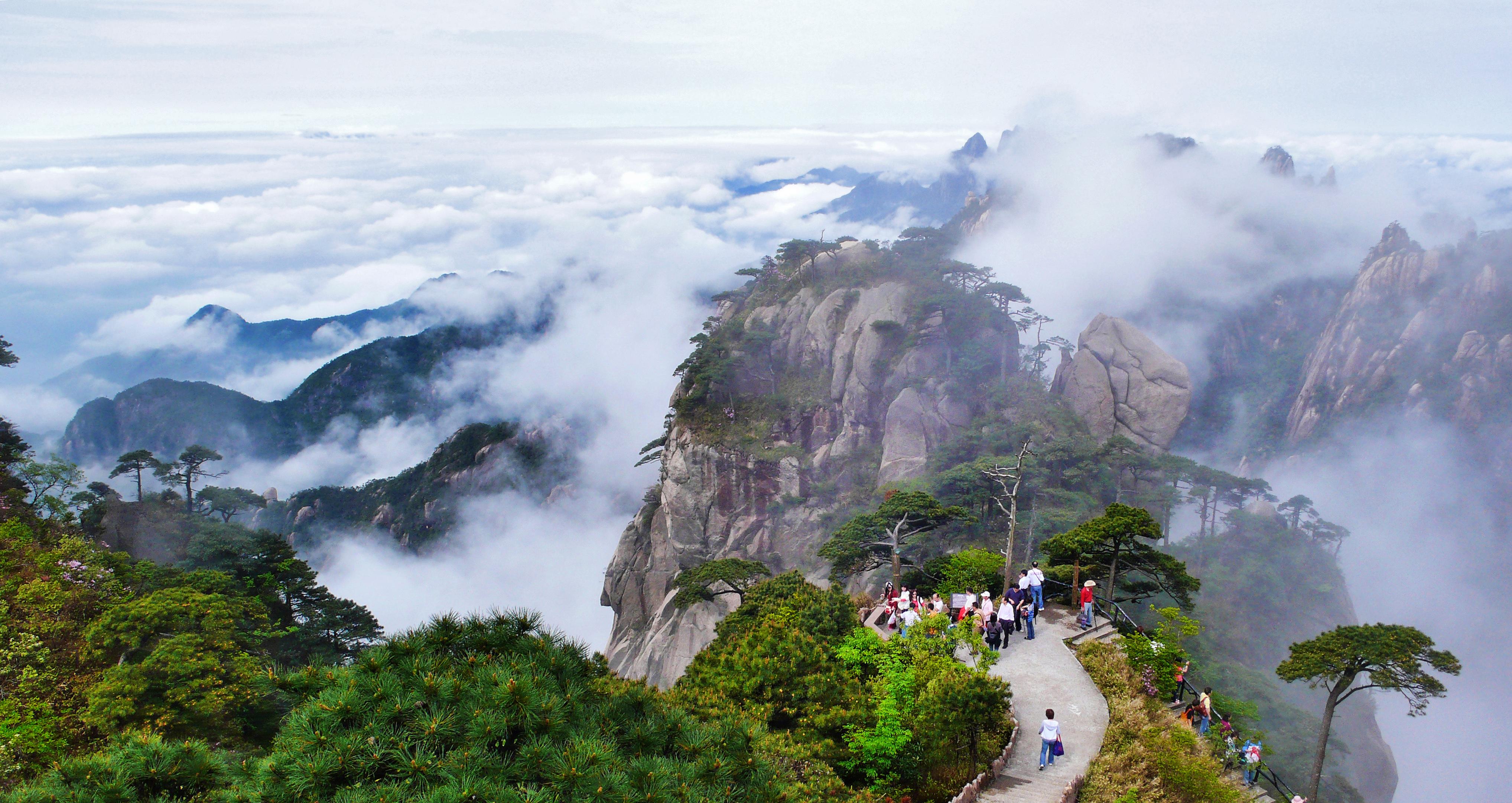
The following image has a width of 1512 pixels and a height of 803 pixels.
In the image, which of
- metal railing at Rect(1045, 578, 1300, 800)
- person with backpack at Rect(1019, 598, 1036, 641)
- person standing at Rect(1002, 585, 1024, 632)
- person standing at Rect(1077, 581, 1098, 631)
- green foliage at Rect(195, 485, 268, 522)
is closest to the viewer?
metal railing at Rect(1045, 578, 1300, 800)

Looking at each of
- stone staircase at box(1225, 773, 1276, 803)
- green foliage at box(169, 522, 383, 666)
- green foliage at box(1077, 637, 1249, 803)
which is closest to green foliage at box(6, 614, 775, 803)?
green foliage at box(1077, 637, 1249, 803)

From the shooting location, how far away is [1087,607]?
66.3 ft

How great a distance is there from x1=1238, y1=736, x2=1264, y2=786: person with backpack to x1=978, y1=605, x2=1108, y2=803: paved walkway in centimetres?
297

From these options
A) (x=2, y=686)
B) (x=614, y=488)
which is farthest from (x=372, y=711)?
(x=614, y=488)

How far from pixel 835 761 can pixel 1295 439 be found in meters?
98.5

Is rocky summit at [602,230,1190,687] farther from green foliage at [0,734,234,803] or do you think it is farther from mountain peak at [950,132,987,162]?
mountain peak at [950,132,987,162]

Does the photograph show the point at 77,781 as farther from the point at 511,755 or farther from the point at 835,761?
the point at 835,761

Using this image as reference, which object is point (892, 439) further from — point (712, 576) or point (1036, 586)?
point (1036, 586)

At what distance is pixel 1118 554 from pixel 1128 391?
37.4 m

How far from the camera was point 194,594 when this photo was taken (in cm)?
2258

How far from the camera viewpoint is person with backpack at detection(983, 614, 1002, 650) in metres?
18.5

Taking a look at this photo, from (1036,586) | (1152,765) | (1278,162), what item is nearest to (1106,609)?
(1036,586)

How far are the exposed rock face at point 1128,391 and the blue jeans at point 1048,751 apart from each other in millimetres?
43395

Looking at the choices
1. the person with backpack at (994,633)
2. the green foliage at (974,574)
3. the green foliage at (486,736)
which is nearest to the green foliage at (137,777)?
the green foliage at (486,736)
